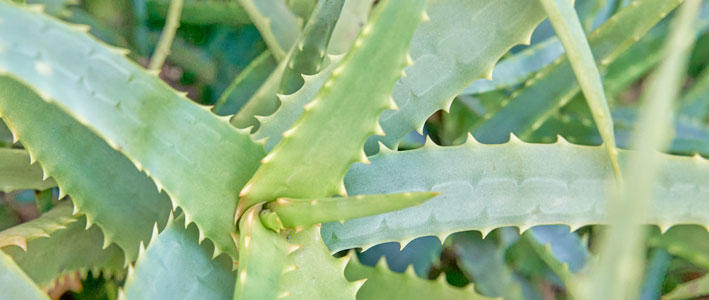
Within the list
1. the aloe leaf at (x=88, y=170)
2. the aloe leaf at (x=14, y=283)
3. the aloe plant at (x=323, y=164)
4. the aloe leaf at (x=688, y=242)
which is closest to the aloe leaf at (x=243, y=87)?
the aloe plant at (x=323, y=164)

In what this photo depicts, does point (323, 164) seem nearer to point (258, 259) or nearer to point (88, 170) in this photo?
point (258, 259)

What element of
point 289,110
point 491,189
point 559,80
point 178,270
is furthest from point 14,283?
point 559,80

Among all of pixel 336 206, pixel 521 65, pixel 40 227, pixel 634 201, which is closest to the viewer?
pixel 634 201

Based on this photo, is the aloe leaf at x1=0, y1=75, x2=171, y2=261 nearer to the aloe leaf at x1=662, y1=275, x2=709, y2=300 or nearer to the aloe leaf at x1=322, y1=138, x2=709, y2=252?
the aloe leaf at x1=322, y1=138, x2=709, y2=252

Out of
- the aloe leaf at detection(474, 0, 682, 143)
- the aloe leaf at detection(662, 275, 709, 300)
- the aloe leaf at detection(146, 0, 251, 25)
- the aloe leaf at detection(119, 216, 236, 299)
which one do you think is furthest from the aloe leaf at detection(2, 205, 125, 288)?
the aloe leaf at detection(662, 275, 709, 300)

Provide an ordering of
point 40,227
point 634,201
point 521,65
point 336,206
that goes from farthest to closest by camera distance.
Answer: point 521,65 < point 40,227 < point 336,206 < point 634,201

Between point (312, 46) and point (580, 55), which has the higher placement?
point (580, 55)

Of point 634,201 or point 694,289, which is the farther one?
point 694,289
